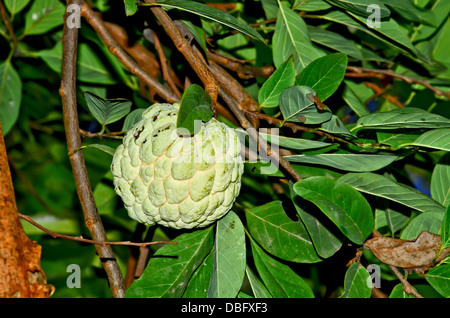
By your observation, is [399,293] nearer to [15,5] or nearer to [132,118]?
[132,118]

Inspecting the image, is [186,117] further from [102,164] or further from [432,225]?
[102,164]

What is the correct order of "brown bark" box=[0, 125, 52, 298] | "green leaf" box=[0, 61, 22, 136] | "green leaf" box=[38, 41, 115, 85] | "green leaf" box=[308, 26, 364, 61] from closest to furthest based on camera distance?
"brown bark" box=[0, 125, 52, 298] < "green leaf" box=[308, 26, 364, 61] < "green leaf" box=[38, 41, 115, 85] < "green leaf" box=[0, 61, 22, 136]

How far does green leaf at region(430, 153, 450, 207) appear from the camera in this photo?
52.4 inches

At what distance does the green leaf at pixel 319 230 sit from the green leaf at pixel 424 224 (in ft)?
0.65

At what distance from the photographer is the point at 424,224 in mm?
1144

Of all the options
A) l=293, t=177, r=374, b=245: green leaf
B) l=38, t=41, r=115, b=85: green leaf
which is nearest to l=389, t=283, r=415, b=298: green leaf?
l=293, t=177, r=374, b=245: green leaf

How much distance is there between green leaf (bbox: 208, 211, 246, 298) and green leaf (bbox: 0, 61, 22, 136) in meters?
1.02

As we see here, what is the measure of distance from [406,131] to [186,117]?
64cm

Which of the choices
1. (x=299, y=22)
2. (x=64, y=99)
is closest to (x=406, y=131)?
(x=299, y=22)

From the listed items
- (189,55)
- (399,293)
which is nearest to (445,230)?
(399,293)

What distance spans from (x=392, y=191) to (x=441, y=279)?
24 cm

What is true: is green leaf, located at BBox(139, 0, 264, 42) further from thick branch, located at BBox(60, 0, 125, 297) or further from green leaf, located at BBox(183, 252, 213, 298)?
green leaf, located at BBox(183, 252, 213, 298)

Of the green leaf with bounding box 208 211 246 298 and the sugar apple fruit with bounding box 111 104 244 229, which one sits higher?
the sugar apple fruit with bounding box 111 104 244 229
